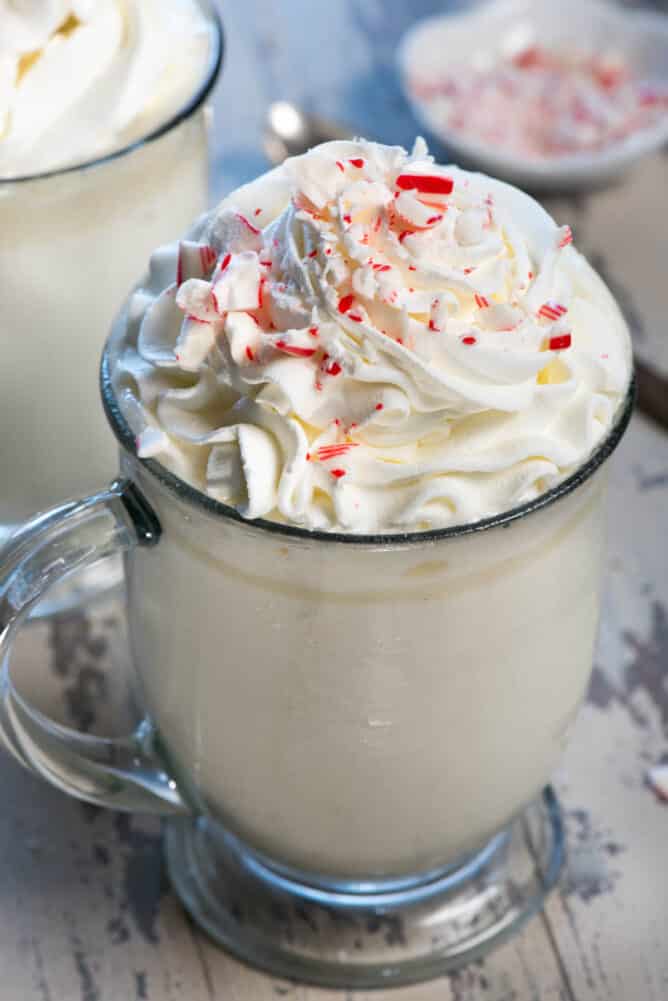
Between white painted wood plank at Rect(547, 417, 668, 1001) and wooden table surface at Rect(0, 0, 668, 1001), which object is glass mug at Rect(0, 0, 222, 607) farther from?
white painted wood plank at Rect(547, 417, 668, 1001)

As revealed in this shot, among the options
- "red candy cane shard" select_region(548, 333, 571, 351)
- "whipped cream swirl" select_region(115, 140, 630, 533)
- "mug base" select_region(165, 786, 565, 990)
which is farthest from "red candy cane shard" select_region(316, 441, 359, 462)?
"mug base" select_region(165, 786, 565, 990)

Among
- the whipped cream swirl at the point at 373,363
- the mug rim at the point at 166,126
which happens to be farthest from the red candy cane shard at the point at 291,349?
the mug rim at the point at 166,126

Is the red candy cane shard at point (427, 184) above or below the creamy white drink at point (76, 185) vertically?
above

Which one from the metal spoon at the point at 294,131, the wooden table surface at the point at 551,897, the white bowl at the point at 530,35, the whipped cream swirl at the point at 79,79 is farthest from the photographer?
the white bowl at the point at 530,35

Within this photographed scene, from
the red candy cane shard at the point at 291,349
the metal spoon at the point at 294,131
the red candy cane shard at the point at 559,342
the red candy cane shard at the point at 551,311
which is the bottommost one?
the metal spoon at the point at 294,131

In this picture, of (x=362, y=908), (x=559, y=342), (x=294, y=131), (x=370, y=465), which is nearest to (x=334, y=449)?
(x=370, y=465)

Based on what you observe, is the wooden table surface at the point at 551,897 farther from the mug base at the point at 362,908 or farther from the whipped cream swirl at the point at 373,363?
the whipped cream swirl at the point at 373,363
